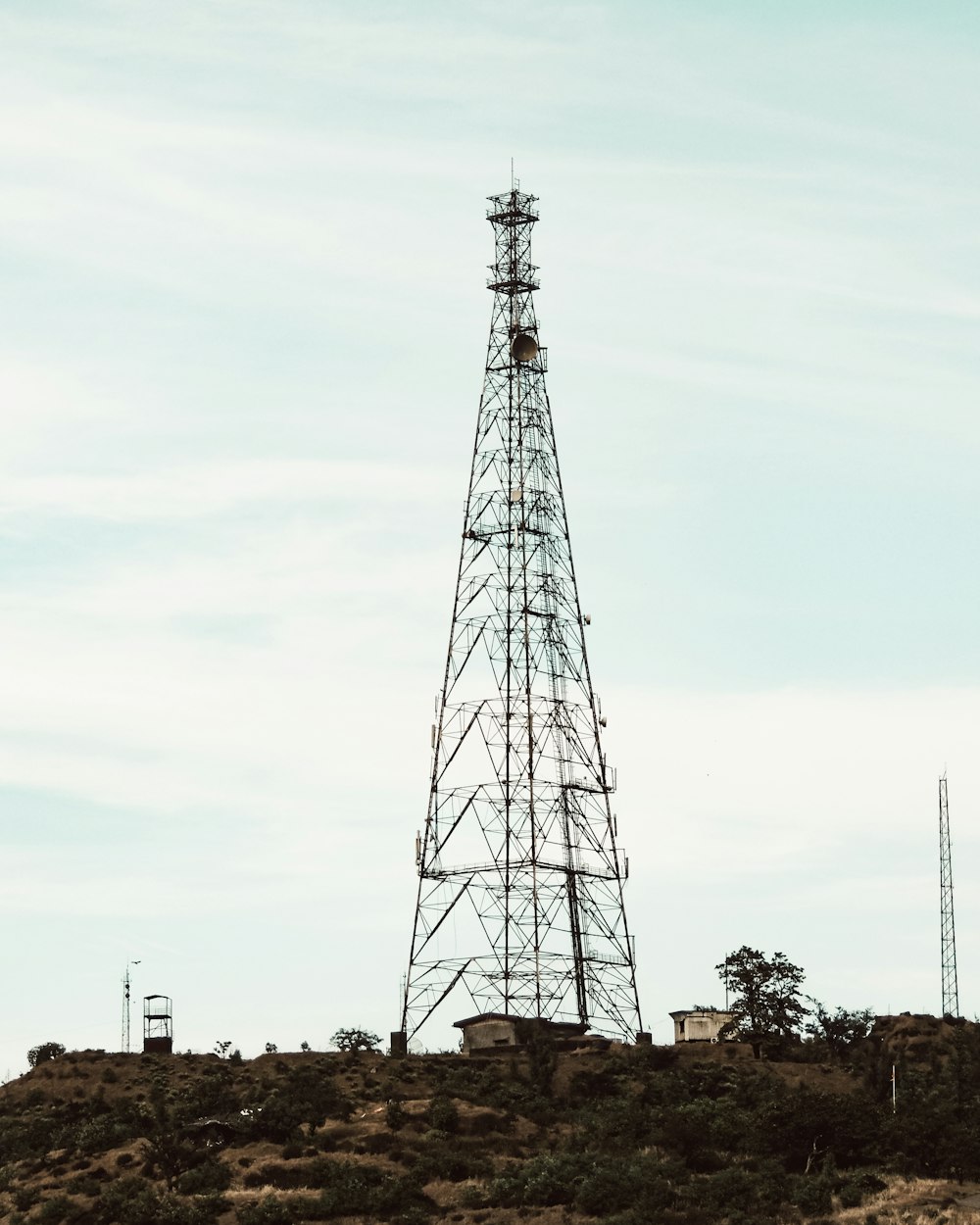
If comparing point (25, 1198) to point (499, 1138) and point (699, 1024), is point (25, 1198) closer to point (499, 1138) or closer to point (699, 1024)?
point (499, 1138)

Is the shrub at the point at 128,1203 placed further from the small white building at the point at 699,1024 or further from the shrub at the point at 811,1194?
the small white building at the point at 699,1024

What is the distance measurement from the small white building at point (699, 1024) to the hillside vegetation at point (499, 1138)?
3693mm

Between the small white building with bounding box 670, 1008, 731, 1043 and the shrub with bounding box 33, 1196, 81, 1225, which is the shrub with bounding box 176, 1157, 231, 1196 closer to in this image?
the shrub with bounding box 33, 1196, 81, 1225

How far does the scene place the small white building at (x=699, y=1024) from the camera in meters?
85.3

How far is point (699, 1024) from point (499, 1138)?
18.7 m

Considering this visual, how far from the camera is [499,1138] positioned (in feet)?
226

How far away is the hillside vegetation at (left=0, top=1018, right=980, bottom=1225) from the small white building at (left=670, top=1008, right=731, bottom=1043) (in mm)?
3693

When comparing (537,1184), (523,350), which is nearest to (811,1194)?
(537,1184)

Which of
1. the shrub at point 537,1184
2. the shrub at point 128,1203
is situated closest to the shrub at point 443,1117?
the shrub at point 537,1184

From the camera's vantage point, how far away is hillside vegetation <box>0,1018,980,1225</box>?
62.0 metres

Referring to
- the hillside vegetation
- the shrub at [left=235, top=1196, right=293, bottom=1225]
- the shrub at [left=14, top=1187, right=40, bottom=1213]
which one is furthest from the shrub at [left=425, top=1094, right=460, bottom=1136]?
the shrub at [left=14, top=1187, right=40, bottom=1213]

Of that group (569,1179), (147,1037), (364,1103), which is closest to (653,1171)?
(569,1179)

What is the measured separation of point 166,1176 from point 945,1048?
32.1m

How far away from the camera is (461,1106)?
2840 inches
